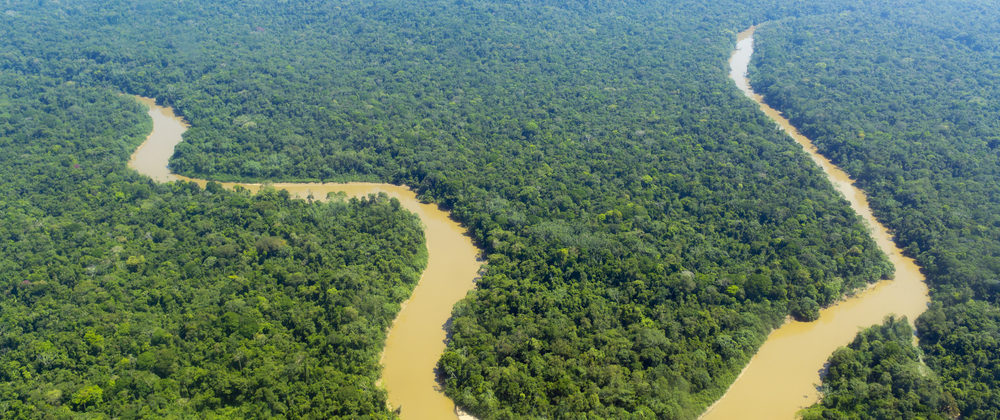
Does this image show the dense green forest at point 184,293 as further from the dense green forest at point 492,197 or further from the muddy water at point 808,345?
the muddy water at point 808,345

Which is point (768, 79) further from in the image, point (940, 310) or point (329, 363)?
point (329, 363)

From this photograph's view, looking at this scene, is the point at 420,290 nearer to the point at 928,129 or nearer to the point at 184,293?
the point at 184,293

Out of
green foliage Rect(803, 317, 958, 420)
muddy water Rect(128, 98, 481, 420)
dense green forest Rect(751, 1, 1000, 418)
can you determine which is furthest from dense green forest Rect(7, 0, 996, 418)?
green foliage Rect(803, 317, 958, 420)

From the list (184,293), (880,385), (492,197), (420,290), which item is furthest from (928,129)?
(184,293)

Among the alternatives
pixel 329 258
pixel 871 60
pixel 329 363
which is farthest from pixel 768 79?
pixel 329 363

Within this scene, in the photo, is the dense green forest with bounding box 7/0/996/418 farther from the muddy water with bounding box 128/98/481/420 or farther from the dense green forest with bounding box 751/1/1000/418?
the muddy water with bounding box 128/98/481/420

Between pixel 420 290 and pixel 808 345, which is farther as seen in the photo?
pixel 420 290
